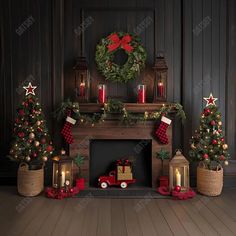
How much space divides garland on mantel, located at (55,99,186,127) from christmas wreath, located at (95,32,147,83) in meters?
0.45

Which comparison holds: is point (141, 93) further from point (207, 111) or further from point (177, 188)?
point (177, 188)

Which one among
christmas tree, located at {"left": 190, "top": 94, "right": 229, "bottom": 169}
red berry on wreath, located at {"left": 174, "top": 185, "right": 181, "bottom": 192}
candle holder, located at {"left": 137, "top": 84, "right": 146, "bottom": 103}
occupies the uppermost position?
candle holder, located at {"left": 137, "top": 84, "right": 146, "bottom": 103}

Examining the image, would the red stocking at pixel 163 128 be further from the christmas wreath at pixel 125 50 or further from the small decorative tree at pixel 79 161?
the small decorative tree at pixel 79 161

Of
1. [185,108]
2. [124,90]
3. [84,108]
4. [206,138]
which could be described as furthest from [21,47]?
[206,138]

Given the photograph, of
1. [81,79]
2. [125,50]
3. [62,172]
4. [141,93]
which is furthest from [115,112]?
[62,172]

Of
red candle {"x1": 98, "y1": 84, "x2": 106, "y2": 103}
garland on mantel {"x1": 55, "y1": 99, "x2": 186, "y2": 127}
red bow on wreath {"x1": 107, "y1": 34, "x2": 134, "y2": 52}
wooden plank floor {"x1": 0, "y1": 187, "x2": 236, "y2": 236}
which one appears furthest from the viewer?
red bow on wreath {"x1": 107, "y1": 34, "x2": 134, "y2": 52}

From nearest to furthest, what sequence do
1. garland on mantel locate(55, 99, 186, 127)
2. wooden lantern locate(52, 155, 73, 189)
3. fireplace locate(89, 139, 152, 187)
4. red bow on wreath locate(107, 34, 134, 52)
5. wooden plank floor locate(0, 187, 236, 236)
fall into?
1. wooden plank floor locate(0, 187, 236, 236)
2. wooden lantern locate(52, 155, 73, 189)
3. garland on mantel locate(55, 99, 186, 127)
4. red bow on wreath locate(107, 34, 134, 52)
5. fireplace locate(89, 139, 152, 187)

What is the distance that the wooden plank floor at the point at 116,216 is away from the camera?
3.25 m

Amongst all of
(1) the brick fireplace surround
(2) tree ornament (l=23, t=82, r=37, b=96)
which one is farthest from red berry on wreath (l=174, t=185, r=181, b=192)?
(2) tree ornament (l=23, t=82, r=37, b=96)

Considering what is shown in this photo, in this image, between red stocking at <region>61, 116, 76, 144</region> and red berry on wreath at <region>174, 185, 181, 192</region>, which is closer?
red berry on wreath at <region>174, 185, 181, 192</region>

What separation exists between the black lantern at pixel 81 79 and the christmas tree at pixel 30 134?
0.58 metres

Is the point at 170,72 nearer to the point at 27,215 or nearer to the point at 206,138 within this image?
the point at 206,138

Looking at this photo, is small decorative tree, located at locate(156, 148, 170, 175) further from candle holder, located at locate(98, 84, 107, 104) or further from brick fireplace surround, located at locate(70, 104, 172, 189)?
candle holder, located at locate(98, 84, 107, 104)

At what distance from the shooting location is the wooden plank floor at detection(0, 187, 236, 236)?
3254 millimetres
